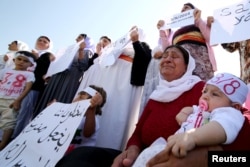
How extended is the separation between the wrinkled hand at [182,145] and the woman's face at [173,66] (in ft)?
2.93

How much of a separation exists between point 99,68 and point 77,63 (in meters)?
0.37

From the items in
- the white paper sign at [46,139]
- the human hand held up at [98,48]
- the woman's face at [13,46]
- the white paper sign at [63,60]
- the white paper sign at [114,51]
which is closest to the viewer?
the white paper sign at [46,139]

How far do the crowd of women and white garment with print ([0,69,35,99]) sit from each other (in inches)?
5.0

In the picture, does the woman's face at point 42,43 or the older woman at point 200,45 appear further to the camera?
the woman's face at point 42,43

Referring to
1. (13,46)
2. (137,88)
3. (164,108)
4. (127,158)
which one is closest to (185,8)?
(137,88)

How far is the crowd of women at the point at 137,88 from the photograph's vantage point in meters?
1.38

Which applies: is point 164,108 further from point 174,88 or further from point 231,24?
point 231,24

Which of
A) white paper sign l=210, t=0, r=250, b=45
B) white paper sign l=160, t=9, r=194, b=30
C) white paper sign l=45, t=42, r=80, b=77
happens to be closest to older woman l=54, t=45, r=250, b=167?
white paper sign l=210, t=0, r=250, b=45

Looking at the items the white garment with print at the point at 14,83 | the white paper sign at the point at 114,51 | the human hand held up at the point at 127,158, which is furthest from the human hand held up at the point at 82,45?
the human hand held up at the point at 127,158

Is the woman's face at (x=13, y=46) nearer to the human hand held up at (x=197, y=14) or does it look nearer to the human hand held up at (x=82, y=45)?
the human hand held up at (x=82, y=45)

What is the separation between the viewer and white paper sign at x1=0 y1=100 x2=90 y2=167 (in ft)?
5.18

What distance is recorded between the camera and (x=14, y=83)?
341 cm

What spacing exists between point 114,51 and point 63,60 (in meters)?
0.75

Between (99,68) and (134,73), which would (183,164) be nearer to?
(134,73)
